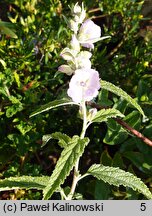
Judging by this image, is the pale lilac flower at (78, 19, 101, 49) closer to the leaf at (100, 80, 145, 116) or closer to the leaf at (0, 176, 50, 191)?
the leaf at (100, 80, 145, 116)

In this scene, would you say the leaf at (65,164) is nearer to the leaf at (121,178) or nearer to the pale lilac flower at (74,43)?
the leaf at (121,178)

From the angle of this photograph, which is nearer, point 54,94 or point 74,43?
point 74,43

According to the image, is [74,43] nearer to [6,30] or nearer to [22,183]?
[22,183]

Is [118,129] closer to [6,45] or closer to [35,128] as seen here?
[35,128]

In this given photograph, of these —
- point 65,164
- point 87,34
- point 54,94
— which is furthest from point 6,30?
point 65,164

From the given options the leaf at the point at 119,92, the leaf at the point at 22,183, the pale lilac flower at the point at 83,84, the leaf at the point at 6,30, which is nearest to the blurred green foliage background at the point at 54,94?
the leaf at the point at 6,30

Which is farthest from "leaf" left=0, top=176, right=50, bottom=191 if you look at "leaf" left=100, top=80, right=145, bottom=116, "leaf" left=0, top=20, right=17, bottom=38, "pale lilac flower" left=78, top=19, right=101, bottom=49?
"leaf" left=0, top=20, right=17, bottom=38
